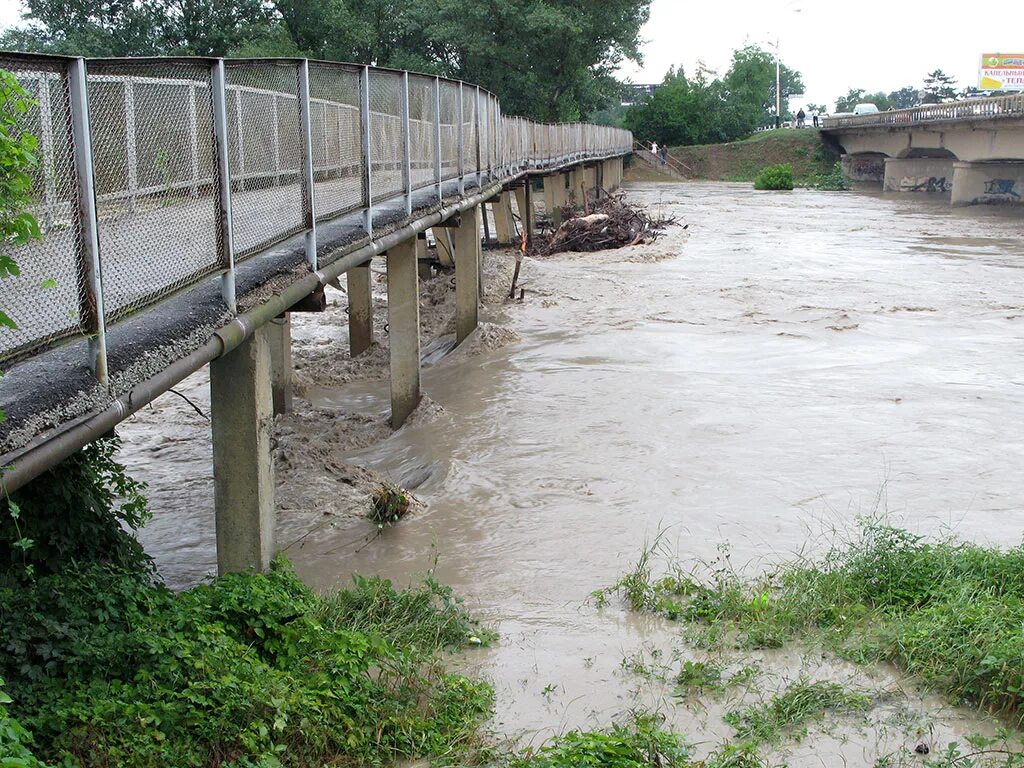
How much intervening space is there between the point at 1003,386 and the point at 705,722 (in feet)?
28.4

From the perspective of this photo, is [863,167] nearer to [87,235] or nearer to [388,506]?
[388,506]

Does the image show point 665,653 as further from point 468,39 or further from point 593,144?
point 468,39

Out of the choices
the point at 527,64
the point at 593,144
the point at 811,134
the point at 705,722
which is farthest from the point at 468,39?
the point at 705,722

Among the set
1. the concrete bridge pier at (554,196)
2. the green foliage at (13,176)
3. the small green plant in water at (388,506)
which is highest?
the green foliage at (13,176)

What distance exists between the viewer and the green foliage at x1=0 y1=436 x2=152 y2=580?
17.0ft

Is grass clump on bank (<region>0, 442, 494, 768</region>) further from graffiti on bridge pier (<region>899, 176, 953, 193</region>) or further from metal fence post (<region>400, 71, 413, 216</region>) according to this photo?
graffiti on bridge pier (<region>899, 176, 953, 193</region>)

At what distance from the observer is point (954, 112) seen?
138ft

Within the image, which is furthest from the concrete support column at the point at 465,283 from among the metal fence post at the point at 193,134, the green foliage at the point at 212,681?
the metal fence post at the point at 193,134

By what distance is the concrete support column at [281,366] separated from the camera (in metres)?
11.0

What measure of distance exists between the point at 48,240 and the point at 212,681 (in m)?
1.81

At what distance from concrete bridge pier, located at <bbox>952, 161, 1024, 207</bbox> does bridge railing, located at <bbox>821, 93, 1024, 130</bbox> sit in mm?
2144

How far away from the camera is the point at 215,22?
4450 centimetres

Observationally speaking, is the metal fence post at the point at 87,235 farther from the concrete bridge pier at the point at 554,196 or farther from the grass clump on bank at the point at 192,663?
the concrete bridge pier at the point at 554,196

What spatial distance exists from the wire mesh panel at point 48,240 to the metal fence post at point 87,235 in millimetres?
25
